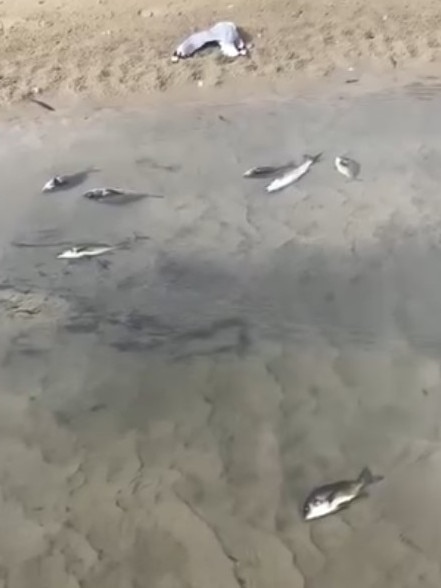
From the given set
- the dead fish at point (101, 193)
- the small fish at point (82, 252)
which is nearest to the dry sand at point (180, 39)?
the dead fish at point (101, 193)

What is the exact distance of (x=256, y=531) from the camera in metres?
4.06

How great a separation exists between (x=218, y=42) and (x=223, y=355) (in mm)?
3393

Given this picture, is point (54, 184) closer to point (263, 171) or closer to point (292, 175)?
point (263, 171)

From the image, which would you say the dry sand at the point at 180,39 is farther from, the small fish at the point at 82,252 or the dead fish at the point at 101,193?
the small fish at the point at 82,252

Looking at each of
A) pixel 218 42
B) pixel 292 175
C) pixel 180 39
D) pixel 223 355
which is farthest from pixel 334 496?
pixel 180 39

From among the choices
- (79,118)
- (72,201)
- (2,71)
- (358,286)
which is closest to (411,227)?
(358,286)

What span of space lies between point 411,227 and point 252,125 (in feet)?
5.22

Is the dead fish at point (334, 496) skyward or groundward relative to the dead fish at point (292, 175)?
groundward

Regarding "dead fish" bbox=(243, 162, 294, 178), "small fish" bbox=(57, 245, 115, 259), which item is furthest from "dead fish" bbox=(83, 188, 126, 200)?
"dead fish" bbox=(243, 162, 294, 178)

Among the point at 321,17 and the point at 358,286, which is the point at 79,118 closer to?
the point at 321,17

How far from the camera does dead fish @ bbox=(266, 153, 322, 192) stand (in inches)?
240

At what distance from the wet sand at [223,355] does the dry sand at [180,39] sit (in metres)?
0.60

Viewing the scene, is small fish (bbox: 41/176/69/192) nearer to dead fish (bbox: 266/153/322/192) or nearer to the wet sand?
the wet sand

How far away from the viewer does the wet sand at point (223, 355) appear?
4016 mm
